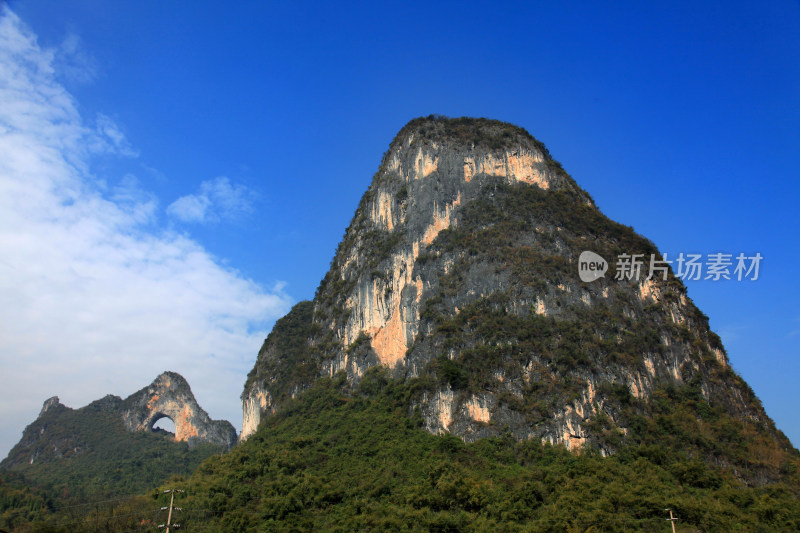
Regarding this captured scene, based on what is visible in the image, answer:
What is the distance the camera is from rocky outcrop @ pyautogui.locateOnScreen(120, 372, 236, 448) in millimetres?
77812

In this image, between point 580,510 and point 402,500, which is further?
point 402,500

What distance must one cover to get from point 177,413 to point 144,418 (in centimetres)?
456

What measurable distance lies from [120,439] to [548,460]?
62126 millimetres

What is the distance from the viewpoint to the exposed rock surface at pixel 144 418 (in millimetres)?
75500

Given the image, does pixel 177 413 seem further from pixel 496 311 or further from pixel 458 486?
pixel 458 486

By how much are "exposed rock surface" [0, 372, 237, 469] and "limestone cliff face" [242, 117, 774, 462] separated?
26.3 metres

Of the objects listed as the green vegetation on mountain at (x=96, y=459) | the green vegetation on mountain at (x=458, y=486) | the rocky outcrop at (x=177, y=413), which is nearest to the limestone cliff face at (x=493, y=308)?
the green vegetation on mountain at (x=458, y=486)

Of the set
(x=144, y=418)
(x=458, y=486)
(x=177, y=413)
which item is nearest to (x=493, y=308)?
(x=458, y=486)

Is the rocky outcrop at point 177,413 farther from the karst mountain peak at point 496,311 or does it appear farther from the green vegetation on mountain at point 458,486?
the green vegetation on mountain at point 458,486

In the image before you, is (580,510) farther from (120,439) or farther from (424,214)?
(120,439)

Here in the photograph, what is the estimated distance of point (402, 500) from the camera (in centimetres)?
2962

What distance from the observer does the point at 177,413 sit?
78250 mm

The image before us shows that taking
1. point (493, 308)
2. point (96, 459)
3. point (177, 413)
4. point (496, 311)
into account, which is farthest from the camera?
point (177, 413)

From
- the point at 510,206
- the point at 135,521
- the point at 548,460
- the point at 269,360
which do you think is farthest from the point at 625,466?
the point at 269,360
